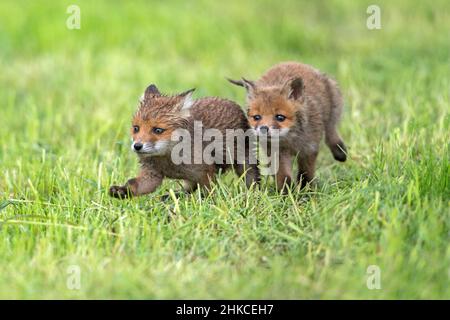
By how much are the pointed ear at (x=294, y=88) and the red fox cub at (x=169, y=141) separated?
21.2 inches

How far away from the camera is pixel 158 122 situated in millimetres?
6270

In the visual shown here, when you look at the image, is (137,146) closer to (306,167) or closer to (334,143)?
(306,167)

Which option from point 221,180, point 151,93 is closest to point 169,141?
point 151,93

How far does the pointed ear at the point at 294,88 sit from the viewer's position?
676 centimetres

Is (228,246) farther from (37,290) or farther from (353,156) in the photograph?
(353,156)

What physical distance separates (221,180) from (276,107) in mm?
805

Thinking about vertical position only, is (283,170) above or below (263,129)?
below

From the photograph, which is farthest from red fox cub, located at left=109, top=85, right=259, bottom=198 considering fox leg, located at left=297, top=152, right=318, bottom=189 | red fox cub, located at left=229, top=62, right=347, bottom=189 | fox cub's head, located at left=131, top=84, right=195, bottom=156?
fox leg, located at left=297, top=152, right=318, bottom=189

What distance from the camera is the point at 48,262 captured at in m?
5.21

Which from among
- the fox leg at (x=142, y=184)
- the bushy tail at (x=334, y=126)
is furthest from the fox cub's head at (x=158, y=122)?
the bushy tail at (x=334, y=126)

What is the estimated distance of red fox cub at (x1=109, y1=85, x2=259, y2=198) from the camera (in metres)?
6.23

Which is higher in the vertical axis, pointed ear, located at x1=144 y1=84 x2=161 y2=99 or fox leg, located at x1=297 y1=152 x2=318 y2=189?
pointed ear, located at x1=144 y1=84 x2=161 y2=99

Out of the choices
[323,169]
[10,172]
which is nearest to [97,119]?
[10,172]

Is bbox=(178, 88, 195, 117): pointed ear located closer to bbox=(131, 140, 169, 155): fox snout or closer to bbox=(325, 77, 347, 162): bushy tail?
bbox=(131, 140, 169, 155): fox snout
